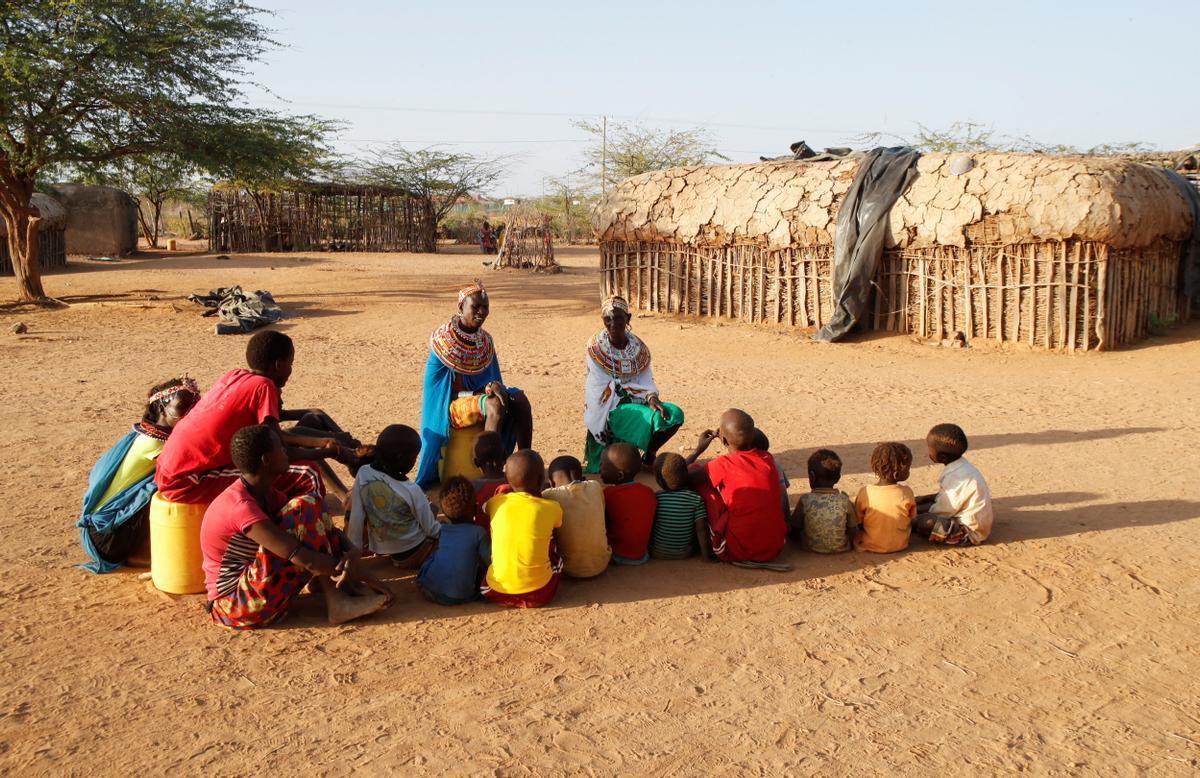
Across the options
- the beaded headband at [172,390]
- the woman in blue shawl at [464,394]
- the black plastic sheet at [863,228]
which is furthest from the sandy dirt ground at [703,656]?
the black plastic sheet at [863,228]

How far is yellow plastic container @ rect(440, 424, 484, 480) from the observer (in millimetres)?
5461

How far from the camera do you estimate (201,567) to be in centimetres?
405

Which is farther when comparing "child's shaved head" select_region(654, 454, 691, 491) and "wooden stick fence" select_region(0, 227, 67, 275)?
"wooden stick fence" select_region(0, 227, 67, 275)

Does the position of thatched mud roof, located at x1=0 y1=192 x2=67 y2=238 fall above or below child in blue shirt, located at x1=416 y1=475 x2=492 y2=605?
above

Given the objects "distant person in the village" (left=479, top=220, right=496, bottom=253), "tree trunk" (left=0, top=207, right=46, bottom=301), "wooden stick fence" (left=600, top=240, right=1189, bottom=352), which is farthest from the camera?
"distant person in the village" (left=479, top=220, right=496, bottom=253)

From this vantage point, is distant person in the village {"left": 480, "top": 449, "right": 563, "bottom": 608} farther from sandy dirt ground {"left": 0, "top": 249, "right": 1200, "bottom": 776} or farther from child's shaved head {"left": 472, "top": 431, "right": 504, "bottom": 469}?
child's shaved head {"left": 472, "top": 431, "right": 504, "bottom": 469}

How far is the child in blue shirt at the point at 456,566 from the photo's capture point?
4047 mm

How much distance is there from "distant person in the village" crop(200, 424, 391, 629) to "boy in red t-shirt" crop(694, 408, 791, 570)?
5.46ft

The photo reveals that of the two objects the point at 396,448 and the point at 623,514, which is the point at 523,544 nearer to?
the point at 623,514

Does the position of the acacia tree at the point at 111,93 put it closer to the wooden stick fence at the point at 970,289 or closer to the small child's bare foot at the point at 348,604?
the wooden stick fence at the point at 970,289

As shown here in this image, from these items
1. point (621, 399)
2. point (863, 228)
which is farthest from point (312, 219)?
point (621, 399)

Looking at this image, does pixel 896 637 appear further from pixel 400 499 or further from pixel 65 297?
pixel 65 297

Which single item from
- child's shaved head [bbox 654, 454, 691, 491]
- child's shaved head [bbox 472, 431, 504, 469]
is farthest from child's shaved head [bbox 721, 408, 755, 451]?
child's shaved head [bbox 472, 431, 504, 469]

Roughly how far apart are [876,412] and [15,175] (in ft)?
43.1
